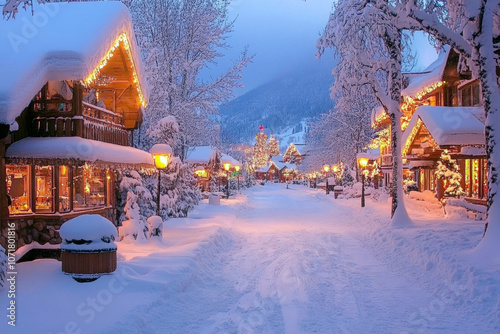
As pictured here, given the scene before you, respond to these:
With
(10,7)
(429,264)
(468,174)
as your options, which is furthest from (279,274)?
(468,174)

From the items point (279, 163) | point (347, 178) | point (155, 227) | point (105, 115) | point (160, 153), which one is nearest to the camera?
point (155, 227)

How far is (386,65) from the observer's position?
651 inches

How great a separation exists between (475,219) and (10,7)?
1611 cm

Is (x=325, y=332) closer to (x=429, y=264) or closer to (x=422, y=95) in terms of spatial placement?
(x=429, y=264)

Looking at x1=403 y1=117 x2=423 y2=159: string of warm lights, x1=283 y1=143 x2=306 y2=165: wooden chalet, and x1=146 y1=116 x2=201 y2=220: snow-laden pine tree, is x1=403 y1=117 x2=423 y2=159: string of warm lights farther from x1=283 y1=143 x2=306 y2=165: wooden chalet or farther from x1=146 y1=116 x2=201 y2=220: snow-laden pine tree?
x1=283 y1=143 x2=306 y2=165: wooden chalet

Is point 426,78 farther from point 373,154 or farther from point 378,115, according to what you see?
point 373,154

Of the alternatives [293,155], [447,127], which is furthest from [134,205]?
[293,155]

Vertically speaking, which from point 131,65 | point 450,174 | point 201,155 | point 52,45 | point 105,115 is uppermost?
point 131,65

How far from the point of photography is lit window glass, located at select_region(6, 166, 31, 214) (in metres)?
11.0

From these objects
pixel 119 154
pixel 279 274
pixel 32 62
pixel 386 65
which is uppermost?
pixel 386 65

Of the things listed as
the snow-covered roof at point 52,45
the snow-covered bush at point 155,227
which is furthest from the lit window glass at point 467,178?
the snow-covered roof at point 52,45

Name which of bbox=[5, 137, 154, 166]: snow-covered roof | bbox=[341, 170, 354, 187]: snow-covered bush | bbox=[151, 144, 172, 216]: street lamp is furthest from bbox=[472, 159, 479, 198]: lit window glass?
bbox=[341, 170, 354, 187]: snow-covered bush

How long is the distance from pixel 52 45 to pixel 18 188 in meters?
3.78

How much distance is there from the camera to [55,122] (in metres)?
11.1
